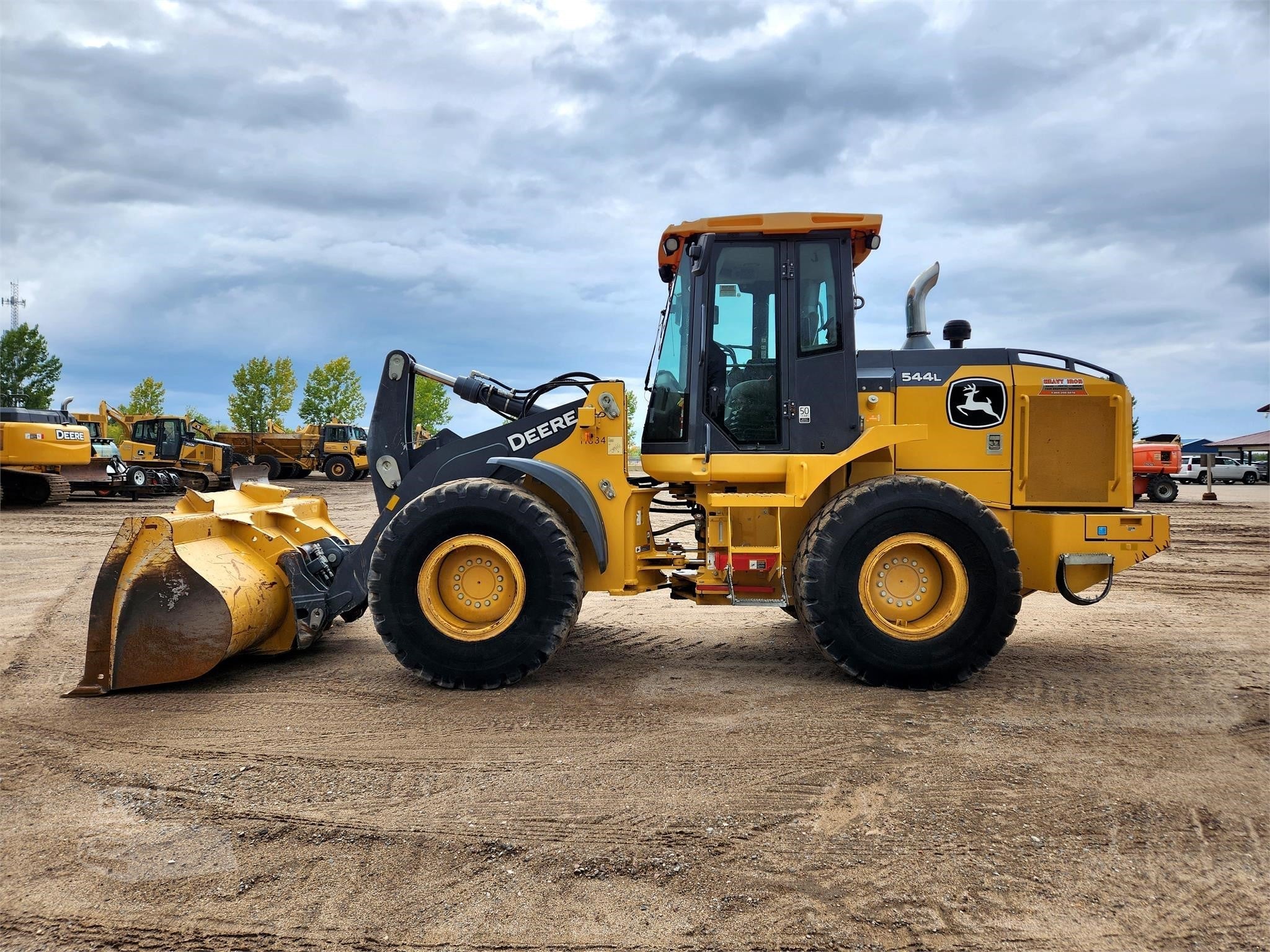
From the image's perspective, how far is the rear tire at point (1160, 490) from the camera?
2364cm

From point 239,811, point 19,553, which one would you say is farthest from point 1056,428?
point 19,553

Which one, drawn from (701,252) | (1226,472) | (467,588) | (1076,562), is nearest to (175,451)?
(467,588)

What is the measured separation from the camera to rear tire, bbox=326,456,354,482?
3403 centimetres

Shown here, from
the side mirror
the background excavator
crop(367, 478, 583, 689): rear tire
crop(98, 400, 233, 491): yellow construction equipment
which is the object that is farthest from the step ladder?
crop(98, 400, 233, 491): yellow construction equipment

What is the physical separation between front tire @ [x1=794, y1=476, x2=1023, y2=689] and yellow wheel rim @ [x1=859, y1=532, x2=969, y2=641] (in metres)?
0.01

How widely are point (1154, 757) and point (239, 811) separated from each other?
14.0ft

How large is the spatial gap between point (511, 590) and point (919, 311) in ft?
11.6

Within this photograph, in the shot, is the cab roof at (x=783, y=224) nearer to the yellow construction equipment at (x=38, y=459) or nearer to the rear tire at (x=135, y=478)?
the yellow construction equipment at (x=38, y=459)

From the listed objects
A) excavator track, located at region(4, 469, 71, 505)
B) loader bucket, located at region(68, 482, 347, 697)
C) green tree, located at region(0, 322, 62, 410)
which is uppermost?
green tree, located at region(0, 322, 62, 410)

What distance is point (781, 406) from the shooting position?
518cm

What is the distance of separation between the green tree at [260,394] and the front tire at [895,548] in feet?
179

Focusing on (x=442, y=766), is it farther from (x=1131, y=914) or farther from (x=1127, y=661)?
(x=1127, y=661)

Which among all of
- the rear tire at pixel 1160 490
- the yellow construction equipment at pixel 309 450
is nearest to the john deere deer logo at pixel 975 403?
the rear tire at pixel 1160 490

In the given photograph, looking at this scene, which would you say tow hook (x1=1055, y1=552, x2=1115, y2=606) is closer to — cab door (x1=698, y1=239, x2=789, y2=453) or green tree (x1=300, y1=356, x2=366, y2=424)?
cab door (x1=698, y1=239, x2=789, y2=453)
